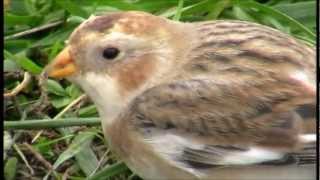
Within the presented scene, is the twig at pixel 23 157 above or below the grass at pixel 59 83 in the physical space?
below

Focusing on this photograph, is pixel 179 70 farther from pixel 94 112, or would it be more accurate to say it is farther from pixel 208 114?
pixel 94 112

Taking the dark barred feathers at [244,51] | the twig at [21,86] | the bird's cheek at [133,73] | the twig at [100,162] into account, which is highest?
the dark barred feathers at [244,51]

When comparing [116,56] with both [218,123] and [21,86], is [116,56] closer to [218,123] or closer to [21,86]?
[218,123]

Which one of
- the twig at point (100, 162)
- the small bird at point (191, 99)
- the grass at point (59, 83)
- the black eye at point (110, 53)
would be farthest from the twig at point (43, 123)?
the black eye at point (110, 53)

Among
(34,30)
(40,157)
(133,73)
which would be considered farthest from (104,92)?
(34,30)

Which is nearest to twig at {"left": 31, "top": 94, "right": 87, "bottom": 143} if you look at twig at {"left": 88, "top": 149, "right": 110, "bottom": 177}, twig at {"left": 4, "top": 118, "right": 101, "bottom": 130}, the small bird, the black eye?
twig at {"left": 4, "top": 118, "right": 101, "bottom": 130}

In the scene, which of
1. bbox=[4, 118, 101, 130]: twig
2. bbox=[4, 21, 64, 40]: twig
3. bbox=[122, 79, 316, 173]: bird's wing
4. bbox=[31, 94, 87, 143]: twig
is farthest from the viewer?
bbox=[4, 21, 64, 40]: twig

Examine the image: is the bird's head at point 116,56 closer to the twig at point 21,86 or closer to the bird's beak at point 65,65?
the bird's beak at point 65,65

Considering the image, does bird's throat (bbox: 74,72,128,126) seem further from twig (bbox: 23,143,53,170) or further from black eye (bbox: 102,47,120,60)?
twig (bbox: 23,143,53,170)
